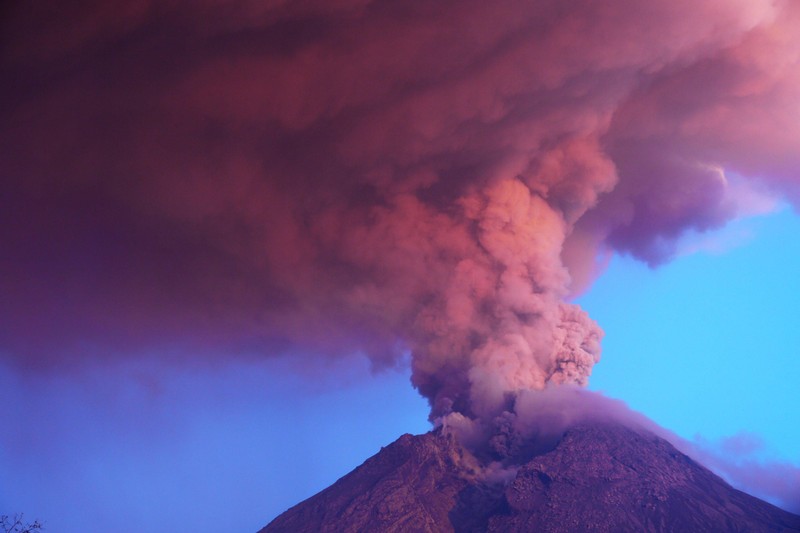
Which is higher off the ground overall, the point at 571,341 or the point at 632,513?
the point at 571,341

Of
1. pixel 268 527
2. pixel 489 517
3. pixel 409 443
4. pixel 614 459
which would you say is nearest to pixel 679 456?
pixel 614 459

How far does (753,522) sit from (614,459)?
373 inches

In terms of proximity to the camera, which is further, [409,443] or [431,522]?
[409,443]

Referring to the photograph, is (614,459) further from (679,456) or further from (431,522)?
(431,522)

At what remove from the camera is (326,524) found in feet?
200

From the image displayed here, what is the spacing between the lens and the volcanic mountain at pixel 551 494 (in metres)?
54.3

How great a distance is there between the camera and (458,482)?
61.7 metres

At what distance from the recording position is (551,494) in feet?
183

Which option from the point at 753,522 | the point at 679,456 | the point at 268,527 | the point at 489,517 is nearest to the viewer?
the point at 753,522

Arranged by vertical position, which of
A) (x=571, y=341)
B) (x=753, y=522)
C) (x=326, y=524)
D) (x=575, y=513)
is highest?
(x=571, y=341)

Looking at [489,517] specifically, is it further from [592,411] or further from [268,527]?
[268,527]

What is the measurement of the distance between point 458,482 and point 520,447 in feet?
17.8

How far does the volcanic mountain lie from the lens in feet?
178

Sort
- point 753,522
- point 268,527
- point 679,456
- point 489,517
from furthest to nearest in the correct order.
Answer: point 268,527 < point 679,456 < point 489,517 < point 753,522
